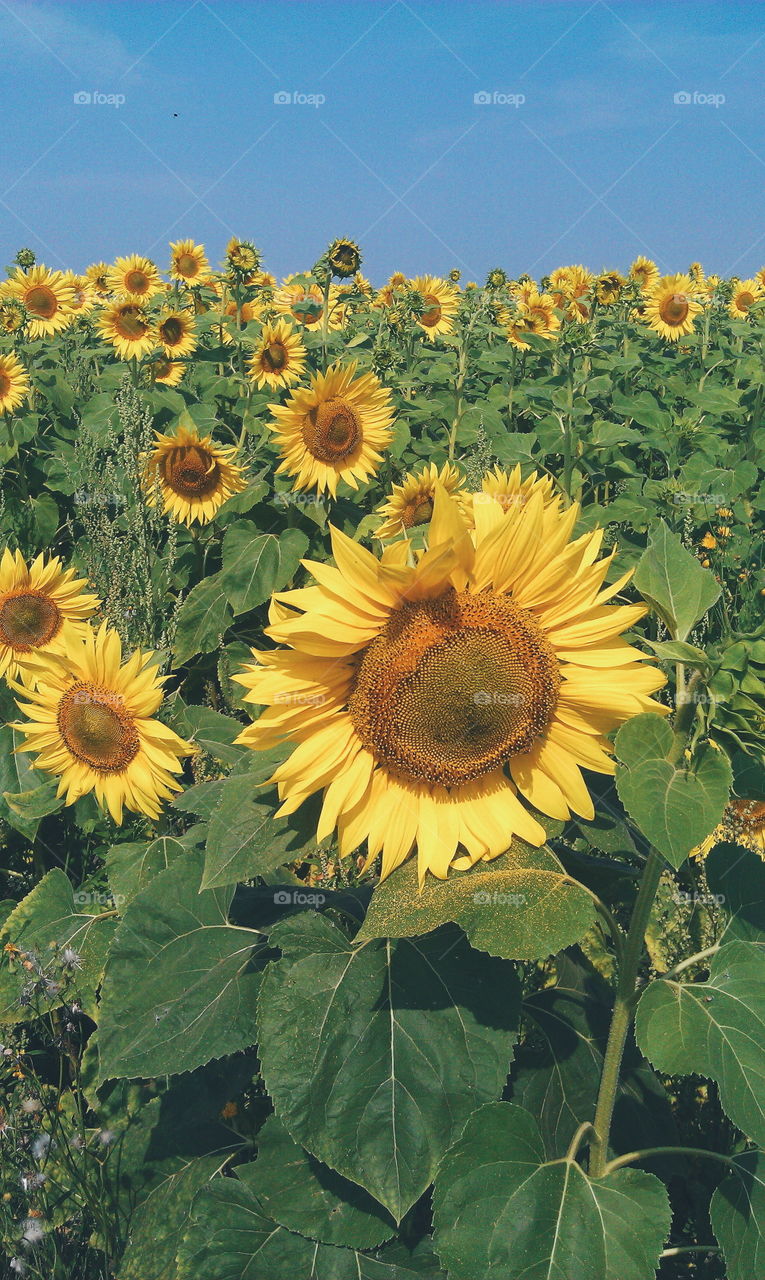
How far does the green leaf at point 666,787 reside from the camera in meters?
1.42

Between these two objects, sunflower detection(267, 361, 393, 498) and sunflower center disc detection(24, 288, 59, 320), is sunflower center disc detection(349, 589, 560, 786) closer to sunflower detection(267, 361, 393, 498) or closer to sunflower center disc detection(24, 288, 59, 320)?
sunflower detection(267, 361, 393, 498)

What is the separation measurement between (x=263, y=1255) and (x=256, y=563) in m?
3.11

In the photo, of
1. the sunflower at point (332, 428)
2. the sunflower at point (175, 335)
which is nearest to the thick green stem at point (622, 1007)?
the sunflower at point (332, 428)

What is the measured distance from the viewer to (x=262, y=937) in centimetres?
212

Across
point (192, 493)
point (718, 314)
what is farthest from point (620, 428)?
point (718, 314)

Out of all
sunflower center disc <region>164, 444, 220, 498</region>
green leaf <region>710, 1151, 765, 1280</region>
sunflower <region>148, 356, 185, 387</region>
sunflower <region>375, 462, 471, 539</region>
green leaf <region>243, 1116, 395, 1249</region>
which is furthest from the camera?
sunflower <region>148, 356, 185, 387</region>

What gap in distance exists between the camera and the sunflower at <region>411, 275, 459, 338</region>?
1039cm

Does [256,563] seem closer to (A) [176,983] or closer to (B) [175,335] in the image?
(A) [176,983]

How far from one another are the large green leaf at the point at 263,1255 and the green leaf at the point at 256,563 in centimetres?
Result: 275

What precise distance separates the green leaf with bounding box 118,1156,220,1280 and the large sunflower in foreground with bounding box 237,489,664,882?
998mm

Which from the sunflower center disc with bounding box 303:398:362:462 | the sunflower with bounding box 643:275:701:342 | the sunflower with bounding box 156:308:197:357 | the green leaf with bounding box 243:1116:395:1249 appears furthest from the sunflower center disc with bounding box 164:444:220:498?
the sunflower with bounding box 643:275:701:342

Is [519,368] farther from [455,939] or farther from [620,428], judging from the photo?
[455,939]

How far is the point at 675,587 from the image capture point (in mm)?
1634

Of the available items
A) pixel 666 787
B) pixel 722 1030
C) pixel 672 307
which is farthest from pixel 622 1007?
pixel 672 307
